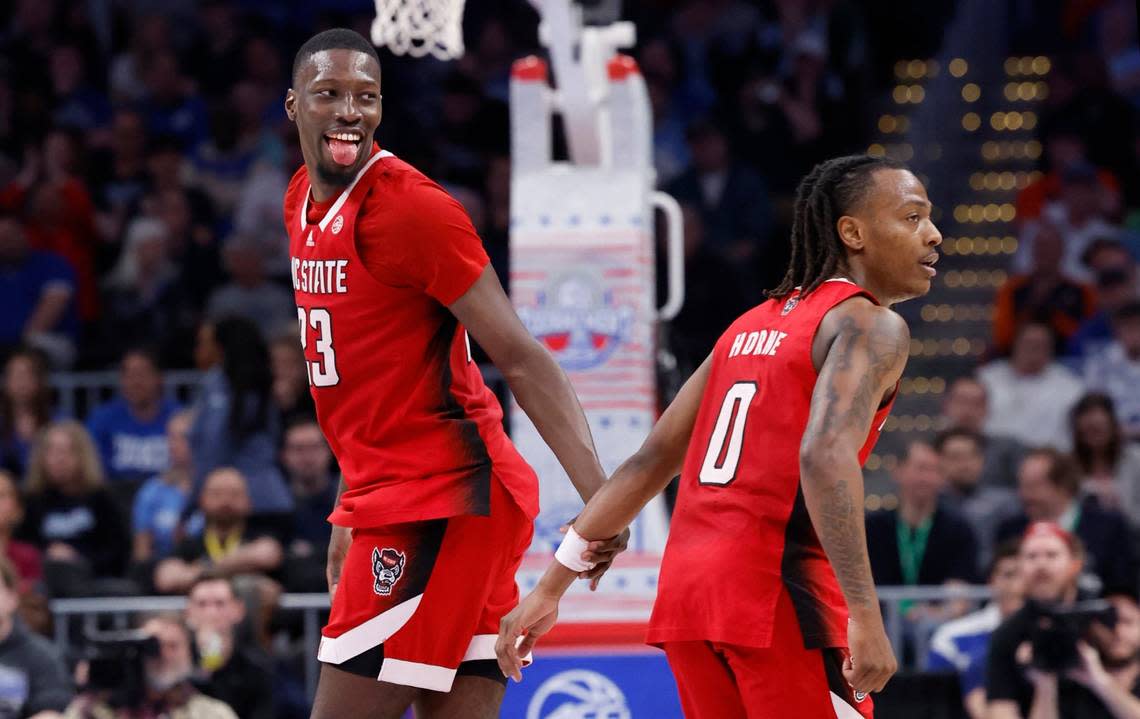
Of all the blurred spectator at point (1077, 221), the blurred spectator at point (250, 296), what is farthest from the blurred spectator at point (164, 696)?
the blurred spectator at point (1077, 221)

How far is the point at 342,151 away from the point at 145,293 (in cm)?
863

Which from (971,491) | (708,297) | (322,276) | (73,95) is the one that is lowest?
(971,491)

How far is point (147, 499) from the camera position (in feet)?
35.1

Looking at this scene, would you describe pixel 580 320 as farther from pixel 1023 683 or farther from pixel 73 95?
pixel 73 95

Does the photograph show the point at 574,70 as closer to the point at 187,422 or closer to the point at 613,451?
the point at 613,451

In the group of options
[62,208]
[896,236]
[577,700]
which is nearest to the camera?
[896,236]

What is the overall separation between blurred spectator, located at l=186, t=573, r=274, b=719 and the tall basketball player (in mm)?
3847

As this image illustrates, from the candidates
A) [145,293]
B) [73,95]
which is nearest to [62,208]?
[145,293]

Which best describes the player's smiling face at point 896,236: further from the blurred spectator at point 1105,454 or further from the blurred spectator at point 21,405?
the blurred spectator at point 21,405

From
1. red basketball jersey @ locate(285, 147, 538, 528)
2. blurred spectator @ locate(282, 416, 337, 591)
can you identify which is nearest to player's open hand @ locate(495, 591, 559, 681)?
red basketball jersey @ locate(285, 147, 538, 528)

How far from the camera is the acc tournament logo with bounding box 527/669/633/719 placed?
7820 millimetres

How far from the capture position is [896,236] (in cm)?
457

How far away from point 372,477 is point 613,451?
12.8ft

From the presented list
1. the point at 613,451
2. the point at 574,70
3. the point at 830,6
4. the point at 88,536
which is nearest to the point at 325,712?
the point at 613,451
